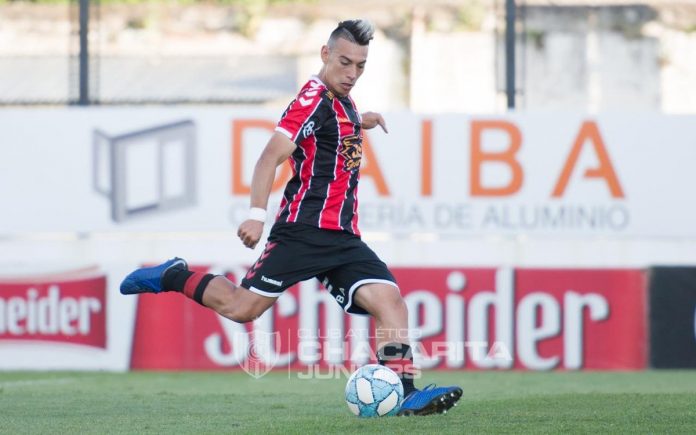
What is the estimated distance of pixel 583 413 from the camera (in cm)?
→ 694

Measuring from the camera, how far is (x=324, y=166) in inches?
271

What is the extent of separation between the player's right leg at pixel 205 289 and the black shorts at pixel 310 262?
72 mm

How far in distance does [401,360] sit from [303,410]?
87cm

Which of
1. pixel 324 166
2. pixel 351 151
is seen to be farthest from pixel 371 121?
pixel 324 166

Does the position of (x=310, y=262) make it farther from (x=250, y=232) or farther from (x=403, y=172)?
(x=403, y=172)

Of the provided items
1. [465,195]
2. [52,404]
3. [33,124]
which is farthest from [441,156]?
[52,404]

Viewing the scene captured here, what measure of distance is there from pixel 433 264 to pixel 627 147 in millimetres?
2202

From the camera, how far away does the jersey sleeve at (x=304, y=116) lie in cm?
670

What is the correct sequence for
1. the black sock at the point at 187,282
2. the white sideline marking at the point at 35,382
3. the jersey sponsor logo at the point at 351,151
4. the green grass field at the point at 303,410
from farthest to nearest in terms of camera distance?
1. the white sideline marking at the point at 35,382
2. the black sock at the point at 187,282
3. the jersey sponsor logo at the point at 351,151
4. the green grass field at the point at 303,410

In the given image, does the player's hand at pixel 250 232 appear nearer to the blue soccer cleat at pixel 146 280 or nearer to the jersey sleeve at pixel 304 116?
the jersey sleeve at pixel 304 116

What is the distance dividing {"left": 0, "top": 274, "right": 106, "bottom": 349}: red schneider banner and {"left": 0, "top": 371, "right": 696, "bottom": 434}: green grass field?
1.83 meters

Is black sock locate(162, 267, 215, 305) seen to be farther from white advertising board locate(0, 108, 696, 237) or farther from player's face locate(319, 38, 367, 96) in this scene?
white advertising board locate(0, 108, 696, 237)

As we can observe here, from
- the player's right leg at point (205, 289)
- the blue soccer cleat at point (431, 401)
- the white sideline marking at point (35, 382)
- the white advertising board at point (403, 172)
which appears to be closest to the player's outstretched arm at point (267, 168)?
the player's right leg at point (205, 289)

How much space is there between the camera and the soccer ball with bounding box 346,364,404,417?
6637 millimetres
